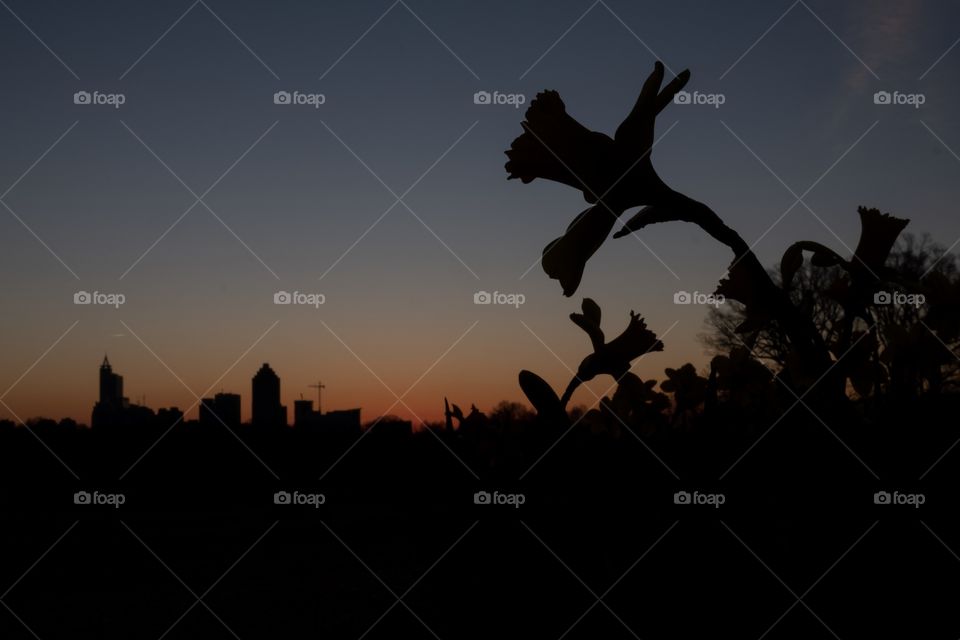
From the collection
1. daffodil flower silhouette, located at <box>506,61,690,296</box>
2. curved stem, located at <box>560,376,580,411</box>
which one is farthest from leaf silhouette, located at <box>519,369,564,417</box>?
daffodil flower silhouette, located at <box>506,61,690,296</box>

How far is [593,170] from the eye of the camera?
0.43 meters

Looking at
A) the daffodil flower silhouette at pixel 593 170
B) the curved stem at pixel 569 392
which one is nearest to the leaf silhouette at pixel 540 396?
the curved stem at pixel 569 392

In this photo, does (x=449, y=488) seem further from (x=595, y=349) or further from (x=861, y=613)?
(x=861, y=613)

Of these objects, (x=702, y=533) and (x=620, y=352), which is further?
(x=620, y=352)

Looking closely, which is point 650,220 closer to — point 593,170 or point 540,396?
point 593,170

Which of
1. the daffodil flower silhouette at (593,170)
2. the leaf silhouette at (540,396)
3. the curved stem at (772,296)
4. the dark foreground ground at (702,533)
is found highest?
the daffodil flower silhouette at (593,170)

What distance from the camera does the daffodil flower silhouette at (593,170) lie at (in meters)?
0.42

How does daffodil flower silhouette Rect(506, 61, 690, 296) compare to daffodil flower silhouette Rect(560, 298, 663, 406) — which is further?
daffodil flower silhouette Rect(560, 298, 663, 406)

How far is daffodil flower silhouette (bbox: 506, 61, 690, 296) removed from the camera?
1.37 feet

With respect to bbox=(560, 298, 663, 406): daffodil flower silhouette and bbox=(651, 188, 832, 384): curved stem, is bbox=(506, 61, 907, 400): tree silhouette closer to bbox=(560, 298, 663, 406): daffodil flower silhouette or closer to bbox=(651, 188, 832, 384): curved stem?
bbox=(651, 188, 832, 384): curved stem

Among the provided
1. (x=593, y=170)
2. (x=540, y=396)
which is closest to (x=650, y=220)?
(x=593, y=170)

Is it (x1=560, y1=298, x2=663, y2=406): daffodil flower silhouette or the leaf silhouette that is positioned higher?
(x1=560, y1=298, x2=663, y2=406): daffodil flower silhouette

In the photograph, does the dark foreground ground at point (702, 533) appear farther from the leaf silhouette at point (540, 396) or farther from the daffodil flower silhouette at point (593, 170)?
the daffodil flower silhouette at point (593, 170)

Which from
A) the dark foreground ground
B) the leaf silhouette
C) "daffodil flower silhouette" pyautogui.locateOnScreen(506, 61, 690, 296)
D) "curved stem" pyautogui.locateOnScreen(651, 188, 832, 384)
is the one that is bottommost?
the dark foreground ground
